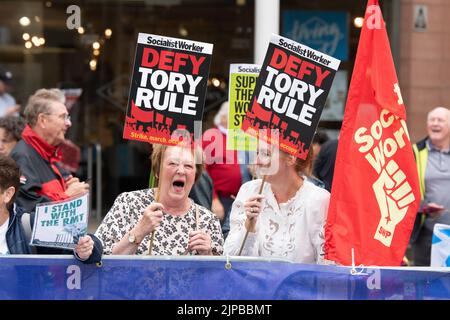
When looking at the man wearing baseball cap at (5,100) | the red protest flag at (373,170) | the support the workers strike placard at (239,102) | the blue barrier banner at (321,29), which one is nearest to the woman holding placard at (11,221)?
the support the workers strike placard at (239,102)

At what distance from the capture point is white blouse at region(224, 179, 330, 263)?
15.5 ft

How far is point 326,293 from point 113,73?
852 centimetres

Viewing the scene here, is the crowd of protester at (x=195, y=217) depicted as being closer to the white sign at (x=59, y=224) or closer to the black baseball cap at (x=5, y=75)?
the white sign at (x=59, y=224)

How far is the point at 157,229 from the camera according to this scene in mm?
4828

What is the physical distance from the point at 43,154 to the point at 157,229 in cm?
151

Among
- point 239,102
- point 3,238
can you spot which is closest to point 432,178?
point 239,102

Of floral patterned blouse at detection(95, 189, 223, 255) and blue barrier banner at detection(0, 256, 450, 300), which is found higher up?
floral patterned blouse at detection(95, 189, 223, 255)

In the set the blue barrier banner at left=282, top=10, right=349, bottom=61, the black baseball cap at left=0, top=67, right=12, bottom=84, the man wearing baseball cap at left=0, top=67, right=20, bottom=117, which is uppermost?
the blue barrier banner at left=282, top=10, right=349, bottom=61

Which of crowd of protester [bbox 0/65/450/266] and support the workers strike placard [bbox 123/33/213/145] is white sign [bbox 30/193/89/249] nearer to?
crowd of protester [bbox 0/65/450/266]

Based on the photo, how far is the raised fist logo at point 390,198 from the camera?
455cm

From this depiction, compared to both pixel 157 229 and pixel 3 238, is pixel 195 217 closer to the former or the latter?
pixel 157 229

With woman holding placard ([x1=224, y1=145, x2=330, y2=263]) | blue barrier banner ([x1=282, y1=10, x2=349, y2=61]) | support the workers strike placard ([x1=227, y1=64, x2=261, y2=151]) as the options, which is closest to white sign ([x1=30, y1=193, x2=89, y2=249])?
woman holding placard ([x1=224, y1=145, x2=330, y2=263])

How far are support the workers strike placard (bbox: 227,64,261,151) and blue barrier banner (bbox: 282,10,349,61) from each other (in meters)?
6.64
